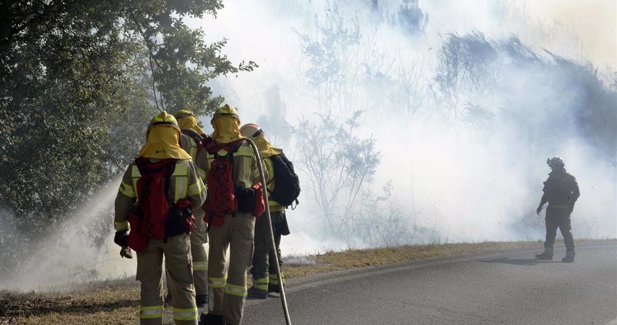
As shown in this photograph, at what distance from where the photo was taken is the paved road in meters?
7.36

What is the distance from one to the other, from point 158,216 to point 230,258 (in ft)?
3.97

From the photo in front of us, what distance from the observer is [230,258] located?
6.19 meters

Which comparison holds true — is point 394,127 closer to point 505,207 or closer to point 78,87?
point 505,207

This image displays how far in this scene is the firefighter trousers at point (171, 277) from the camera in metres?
5.19

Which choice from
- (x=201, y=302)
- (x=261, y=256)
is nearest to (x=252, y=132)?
(x=261, y=256)

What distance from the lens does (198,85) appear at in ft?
57.7

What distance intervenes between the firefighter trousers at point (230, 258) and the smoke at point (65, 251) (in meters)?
13.8

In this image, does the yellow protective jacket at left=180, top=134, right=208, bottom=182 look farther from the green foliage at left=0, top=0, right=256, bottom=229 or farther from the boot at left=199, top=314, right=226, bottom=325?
the green foliage at left=0, top=0, right=256, bottom=229

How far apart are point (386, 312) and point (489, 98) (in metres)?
60.3

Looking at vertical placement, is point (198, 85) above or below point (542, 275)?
above

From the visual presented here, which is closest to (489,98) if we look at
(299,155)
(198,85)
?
(299,155)

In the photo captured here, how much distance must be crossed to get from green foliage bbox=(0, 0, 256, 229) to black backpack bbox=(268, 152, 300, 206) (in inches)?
166

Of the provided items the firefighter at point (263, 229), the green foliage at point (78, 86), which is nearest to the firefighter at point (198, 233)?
the firefighter at point (263, 229)

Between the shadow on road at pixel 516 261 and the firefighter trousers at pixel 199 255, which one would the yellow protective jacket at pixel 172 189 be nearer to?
the firefighter trousers at pixel 199 255
